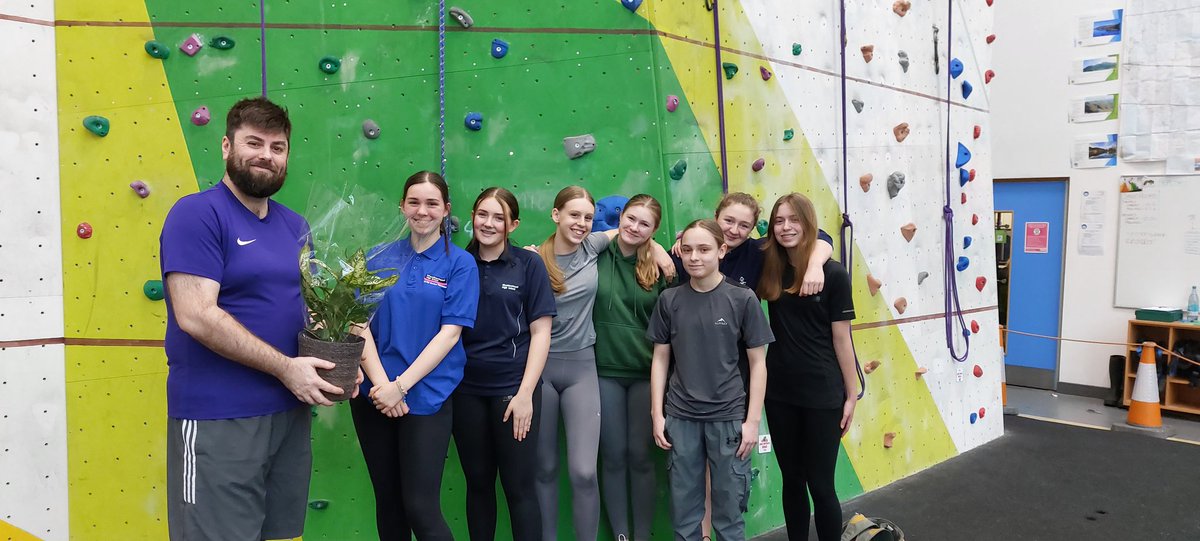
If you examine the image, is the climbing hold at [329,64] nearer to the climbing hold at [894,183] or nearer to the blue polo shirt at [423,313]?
the blue polo shirt at [423,313]

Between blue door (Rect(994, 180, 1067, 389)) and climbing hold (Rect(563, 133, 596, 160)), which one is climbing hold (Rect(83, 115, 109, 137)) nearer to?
climbing hold (Rect(563, 133, 596, 160))

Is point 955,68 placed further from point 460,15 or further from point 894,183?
point 460,15

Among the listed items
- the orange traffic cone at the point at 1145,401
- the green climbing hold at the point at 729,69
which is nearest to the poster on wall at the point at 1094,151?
the orange traffic cone at the point at 1145,401

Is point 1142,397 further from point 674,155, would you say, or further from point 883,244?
point 674,155

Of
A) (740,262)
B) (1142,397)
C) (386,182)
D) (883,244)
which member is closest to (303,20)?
(386,182)

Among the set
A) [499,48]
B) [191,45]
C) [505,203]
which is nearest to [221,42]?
[191,45]

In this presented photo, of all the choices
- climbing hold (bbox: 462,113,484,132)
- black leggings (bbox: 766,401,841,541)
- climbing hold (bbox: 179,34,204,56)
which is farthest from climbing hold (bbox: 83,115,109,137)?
black leggings (bbox: 766,401,841,541)

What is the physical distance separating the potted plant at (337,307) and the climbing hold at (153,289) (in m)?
1.06

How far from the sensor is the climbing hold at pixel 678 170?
9.80ft

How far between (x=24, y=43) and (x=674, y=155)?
2239mm

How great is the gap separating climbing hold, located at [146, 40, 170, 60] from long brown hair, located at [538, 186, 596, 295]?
1.40 meters

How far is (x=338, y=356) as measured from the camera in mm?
1776

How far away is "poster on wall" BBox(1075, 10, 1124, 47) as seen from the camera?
19.6 ft

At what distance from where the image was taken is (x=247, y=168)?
67.6 inches
